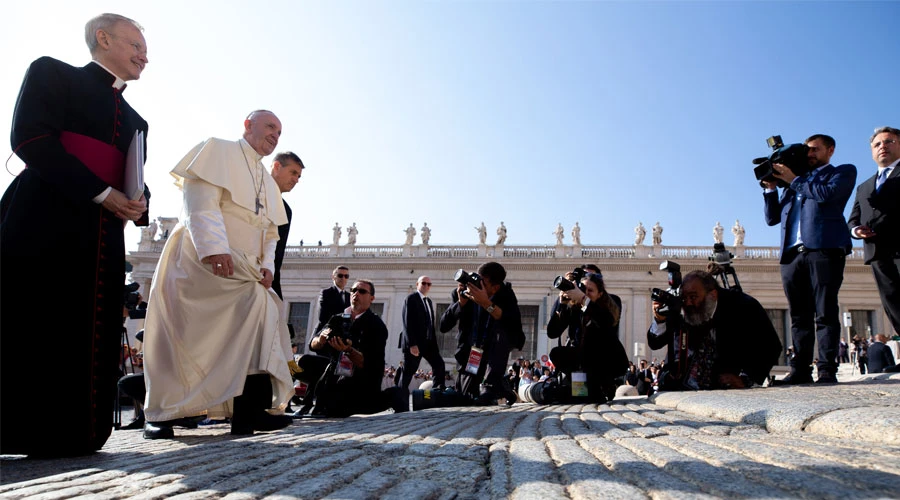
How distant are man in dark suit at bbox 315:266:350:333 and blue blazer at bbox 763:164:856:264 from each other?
18.6 ft

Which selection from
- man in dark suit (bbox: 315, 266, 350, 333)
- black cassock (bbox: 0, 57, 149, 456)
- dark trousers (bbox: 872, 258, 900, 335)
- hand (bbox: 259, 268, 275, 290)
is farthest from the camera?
man in dark suit (bbox: 315, 266, 350, 333)

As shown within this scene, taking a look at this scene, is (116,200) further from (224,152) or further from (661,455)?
(661,455)

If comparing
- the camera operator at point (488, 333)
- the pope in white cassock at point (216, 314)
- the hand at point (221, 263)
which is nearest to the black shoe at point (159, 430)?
the pope in white cassock at point (216, 314)

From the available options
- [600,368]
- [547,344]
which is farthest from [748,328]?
[547,344]

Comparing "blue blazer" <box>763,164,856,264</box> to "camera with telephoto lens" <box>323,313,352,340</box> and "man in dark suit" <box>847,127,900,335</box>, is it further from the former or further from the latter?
"camera with telephoto lens" <box>323,313,352,340</box>

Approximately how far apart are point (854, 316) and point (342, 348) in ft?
109

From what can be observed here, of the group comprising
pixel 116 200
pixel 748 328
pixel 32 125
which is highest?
pixel 32 125

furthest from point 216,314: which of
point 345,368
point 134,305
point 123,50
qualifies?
point 134,305

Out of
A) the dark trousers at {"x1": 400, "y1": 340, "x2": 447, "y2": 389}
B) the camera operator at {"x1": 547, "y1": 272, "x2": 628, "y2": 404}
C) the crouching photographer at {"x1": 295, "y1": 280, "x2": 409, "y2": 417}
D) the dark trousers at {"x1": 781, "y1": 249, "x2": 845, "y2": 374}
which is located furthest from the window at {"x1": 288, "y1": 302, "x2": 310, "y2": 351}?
the dark trousers at {"x1": 781, "y1": 249, "x2": 845, "y2": 374}

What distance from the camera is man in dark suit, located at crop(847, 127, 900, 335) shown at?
5137mm

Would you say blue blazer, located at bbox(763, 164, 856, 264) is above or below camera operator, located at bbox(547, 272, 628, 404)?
above

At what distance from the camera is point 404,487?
1.52 metres

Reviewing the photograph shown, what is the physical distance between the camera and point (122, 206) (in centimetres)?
310

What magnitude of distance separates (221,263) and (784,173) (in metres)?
4.99
